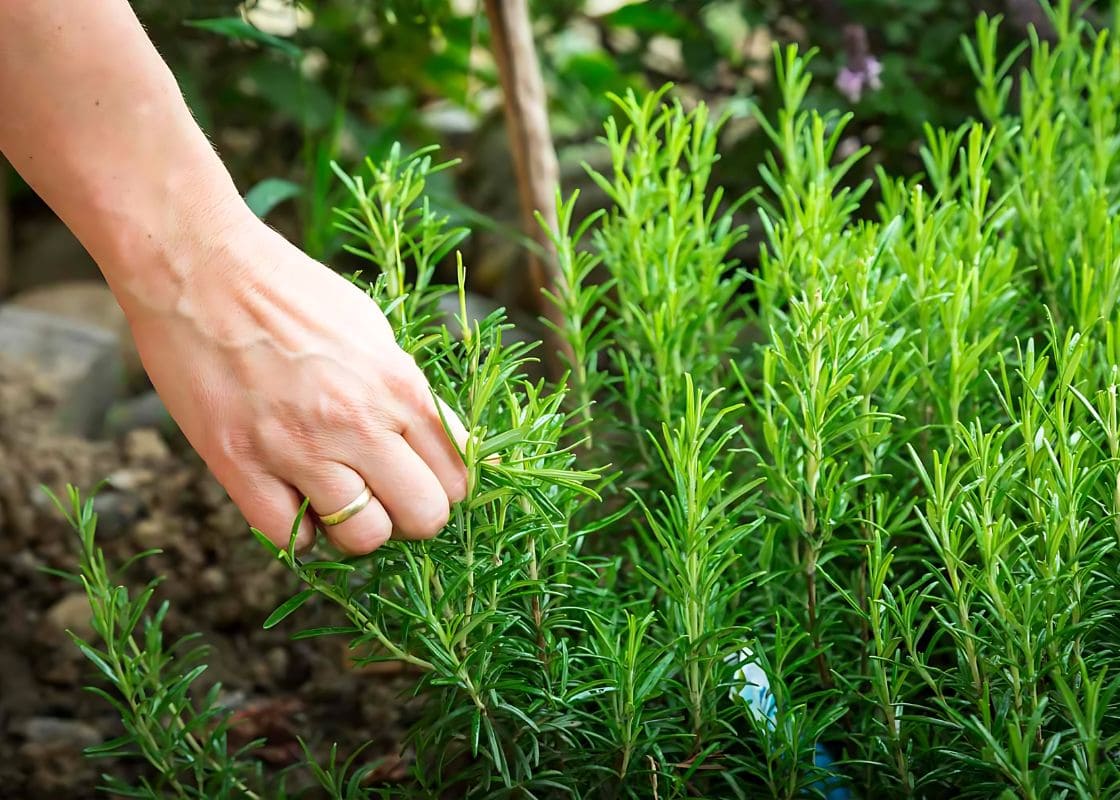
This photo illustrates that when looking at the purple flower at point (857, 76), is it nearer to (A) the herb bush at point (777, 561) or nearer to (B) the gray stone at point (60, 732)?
(A) the herb bush at point (777, 561)

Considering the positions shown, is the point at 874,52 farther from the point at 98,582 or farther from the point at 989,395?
the point at 98,582

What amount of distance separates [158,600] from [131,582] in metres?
0.07

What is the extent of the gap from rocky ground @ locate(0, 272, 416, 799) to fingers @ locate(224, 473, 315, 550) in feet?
1.32

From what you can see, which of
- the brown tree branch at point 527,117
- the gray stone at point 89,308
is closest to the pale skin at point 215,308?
the brown tree branch at point 527,117

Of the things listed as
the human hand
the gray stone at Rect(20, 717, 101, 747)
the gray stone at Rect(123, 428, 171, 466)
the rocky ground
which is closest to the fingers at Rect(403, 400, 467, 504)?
the human hand

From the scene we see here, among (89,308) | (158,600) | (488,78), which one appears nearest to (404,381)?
(158,600)

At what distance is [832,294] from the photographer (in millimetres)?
984

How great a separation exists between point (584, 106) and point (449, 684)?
7.53ft

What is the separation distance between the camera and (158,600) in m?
1.80

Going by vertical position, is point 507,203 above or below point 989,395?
below

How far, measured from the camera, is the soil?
58.0 inches

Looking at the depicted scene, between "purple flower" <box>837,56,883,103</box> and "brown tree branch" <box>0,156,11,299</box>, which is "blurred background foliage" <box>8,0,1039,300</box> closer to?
"purple flower" <box>837,56,883,103</box>

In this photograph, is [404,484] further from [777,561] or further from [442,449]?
[777,561]

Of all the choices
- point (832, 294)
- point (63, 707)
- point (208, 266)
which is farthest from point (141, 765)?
point (832, 294)
